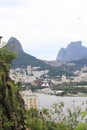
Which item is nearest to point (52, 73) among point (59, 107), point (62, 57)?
point (62, 57)

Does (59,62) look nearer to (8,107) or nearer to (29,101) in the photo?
(29,101)

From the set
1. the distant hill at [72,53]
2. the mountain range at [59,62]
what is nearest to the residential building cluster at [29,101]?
the mountain range at [59,62]

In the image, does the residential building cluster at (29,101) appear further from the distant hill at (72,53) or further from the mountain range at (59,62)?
the distant hill at (72,53)

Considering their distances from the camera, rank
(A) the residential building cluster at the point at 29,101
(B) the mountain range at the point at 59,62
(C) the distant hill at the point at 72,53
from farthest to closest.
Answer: (C) the distant hill at the point at 72,53, (B) the mountain range at the point at 59,62, (A) the residential building cluster at the point at 29,101

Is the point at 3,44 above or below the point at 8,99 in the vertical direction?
above

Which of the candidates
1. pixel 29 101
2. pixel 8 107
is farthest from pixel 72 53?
pixel 8 107

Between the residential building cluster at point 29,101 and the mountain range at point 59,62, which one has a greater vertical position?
the mountain range at point 59,62

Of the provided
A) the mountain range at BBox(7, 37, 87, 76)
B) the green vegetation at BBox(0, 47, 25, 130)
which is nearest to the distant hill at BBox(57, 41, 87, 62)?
the mountain range at BBox(7, 37, 87, 76)

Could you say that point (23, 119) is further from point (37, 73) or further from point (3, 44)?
point (37, 73)

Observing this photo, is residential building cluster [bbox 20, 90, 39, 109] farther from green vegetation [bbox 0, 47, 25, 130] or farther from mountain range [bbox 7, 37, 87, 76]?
Result: mountain range [bbox 7, 37, 87, 76]
